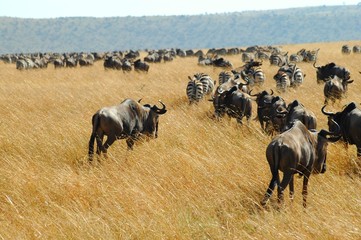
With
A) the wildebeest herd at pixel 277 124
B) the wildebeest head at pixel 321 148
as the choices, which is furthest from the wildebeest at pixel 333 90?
the wildebeest head at pixel 321 148

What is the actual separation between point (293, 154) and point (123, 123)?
3.75 metres

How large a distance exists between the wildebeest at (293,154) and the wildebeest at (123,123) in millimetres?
3275

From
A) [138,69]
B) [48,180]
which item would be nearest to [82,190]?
[48,180]

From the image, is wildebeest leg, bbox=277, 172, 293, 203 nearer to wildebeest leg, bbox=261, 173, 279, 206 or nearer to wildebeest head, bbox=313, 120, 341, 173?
wildebeest leg, bbox=261, 173, 279, 206

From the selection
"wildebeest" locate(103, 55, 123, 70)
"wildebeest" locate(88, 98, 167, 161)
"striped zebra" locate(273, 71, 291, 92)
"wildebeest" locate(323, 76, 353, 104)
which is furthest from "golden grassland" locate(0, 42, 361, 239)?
"wildebeest" locate(103, 55, 123, 70)

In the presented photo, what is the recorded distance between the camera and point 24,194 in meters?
6.56

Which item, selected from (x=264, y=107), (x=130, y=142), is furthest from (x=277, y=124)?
(x=130, y=142)

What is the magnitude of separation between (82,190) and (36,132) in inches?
157

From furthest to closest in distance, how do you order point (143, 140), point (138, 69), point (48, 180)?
point (138, 69) < point (143, 140) < point (48, 180)

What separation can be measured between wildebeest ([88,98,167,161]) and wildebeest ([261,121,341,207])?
10.7ft

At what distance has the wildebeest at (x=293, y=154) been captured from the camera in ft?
19.2

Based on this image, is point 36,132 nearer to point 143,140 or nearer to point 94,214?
point 143,140

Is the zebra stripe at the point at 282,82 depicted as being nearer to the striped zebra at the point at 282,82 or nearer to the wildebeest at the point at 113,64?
the striped zebra at the point at 282,82

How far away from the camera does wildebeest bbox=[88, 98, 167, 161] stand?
832cm
